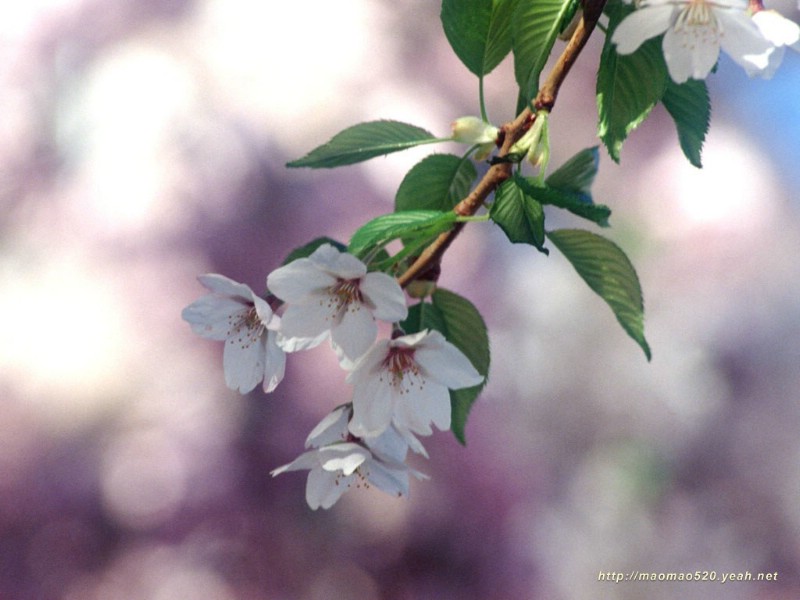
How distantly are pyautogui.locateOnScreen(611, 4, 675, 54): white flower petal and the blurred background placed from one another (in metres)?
0.70

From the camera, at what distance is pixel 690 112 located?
0.37 metres

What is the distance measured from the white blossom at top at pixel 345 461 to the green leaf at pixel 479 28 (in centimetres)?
19

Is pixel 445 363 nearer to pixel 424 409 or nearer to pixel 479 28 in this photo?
pixel 424 409

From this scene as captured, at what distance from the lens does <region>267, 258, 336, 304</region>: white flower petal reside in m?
0.35

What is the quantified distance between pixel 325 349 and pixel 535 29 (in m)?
0.65

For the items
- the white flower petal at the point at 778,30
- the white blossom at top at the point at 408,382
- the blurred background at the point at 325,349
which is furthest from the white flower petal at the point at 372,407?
the blurred background at the point at 325,349

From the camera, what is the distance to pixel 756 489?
3.38 feet

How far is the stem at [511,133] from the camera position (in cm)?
34

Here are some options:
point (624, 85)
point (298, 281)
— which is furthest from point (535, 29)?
point (298, 281)

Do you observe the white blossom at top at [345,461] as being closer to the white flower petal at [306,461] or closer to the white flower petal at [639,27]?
the white flower petal at [306,461]

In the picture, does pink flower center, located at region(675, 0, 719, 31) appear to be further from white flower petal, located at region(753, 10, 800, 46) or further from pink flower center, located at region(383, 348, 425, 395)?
pink flower center, located at region(383, 348, 425, 395)

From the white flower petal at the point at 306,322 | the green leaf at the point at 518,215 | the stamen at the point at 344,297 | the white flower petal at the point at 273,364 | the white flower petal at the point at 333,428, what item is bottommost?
the white flower petal at the point at 333,428

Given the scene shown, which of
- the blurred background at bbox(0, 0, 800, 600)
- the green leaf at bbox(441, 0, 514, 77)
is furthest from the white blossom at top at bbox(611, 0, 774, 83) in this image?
the blurred background at bbox(0, 0, 800, 600)

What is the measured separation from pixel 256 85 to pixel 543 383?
510 mm
